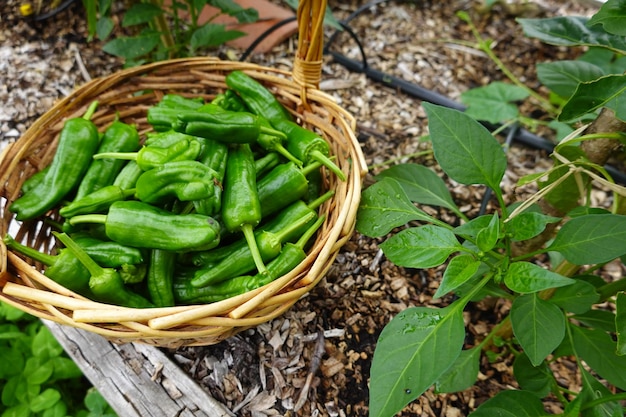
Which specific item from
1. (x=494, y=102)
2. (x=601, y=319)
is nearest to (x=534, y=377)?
(x=601, y=319)

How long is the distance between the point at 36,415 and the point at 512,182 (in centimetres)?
176

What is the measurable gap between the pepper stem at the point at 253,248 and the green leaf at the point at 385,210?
25 centimetres

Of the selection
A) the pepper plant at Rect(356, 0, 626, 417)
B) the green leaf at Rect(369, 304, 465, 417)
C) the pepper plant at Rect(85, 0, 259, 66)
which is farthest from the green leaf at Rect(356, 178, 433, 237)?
the pepper plant at Rect(85, 0, 259, 66)

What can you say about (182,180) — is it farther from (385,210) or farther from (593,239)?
(593,239)

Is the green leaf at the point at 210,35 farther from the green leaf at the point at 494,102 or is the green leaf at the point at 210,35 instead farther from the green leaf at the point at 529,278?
the green leaf at the point at 529,278

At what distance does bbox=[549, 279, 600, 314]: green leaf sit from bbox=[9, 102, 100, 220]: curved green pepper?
1.27 meters

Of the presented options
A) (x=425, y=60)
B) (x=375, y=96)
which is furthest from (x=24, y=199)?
(x=425, y=60)

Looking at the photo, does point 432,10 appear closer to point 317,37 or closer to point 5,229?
point 317,37

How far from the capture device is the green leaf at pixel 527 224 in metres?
0.97

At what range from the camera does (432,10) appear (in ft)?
8.37

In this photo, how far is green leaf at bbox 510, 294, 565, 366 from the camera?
3.12 feet

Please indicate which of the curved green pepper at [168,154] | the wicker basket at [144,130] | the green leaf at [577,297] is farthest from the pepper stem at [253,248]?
the green leaf at [577,297]

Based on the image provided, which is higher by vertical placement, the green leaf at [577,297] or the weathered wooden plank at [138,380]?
the green leaf at [577,297]

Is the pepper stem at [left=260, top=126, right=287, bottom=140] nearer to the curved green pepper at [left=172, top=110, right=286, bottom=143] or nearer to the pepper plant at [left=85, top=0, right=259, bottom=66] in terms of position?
the curved green pepper at [left=172, top=110, right=286, bottom=143]
